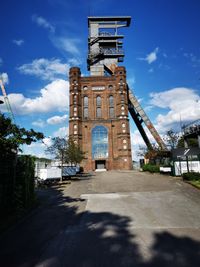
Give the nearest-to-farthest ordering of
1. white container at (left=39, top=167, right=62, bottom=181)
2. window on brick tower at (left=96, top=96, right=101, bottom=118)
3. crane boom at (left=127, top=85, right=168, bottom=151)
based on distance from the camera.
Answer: white container at (left=39, top=167, right=62, bottom=181)
crane boom at (left=127, top=85, right=168, bottom=151)
window on brick tower at (left=96, top=96, right=101, bottom=118)

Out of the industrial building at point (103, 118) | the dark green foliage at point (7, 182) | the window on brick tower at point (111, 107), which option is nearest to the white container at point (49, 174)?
the dark green foliage at point (7, 182)

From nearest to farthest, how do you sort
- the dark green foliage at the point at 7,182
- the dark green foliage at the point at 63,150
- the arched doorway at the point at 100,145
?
the dark green foliage at the point at 7,182 → the dark green foliage at the point at 63,150 → the arched doorway at the point at 100,145

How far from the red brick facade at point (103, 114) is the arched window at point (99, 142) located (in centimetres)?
78

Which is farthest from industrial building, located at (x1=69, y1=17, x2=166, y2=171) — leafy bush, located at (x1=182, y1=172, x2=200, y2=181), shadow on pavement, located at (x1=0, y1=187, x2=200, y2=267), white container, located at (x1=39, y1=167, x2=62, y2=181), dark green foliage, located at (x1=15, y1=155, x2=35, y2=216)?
shadow on pavement, located at (x1=0, y1=187, x2=200, y2=267)

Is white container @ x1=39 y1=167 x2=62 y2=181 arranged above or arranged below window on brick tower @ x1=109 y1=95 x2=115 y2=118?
below

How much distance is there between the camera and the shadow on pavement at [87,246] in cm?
445

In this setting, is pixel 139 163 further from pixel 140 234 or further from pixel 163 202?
pixel 140 234

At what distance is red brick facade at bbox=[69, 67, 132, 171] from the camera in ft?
179

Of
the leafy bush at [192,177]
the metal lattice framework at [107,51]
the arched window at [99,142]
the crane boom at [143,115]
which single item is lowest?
the leafy bush at [192,177]

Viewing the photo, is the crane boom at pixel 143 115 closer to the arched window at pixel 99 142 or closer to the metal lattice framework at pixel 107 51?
the metal lattice framework at pixel 107 51

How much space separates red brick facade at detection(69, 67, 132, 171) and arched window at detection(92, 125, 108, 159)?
0.78m

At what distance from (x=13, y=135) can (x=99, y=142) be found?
46238mm

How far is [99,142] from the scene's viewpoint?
184 feet

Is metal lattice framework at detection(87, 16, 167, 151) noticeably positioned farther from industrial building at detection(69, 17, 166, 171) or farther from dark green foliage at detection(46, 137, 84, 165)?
dark green foliage at detection(46, 137, 84, 165)
